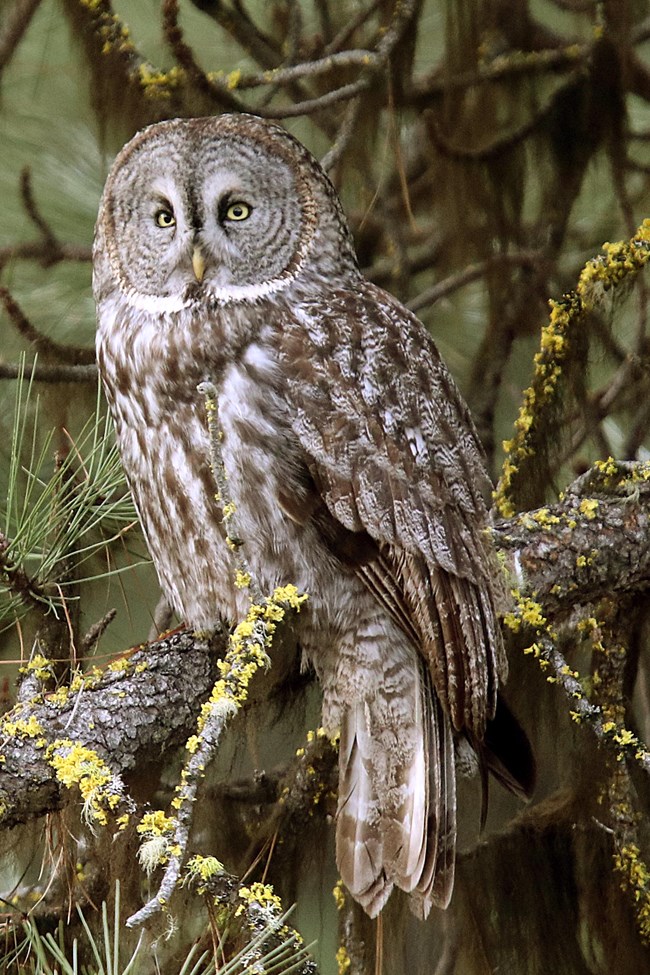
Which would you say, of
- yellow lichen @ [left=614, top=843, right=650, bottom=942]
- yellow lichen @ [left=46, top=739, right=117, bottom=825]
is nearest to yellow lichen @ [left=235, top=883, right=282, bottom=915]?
yellow lichen @ [left=46, top=739, right=117, bottom=825]

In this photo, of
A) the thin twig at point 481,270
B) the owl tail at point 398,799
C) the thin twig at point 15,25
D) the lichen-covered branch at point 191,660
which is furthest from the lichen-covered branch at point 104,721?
the thin twig at point 15,25

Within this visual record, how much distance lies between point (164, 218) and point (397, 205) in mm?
728

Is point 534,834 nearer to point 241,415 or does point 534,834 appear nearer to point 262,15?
point 241,415

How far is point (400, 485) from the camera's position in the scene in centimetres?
184

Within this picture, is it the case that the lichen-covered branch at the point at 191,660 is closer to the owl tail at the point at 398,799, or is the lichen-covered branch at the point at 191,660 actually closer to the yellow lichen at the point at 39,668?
the yellow lichen at the point at 39,668

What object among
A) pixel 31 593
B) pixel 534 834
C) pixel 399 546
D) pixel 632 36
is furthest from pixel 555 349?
pixel 31 593

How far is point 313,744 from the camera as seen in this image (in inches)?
77.2

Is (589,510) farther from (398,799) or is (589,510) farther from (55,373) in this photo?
(55,373)

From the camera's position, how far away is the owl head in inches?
74.4

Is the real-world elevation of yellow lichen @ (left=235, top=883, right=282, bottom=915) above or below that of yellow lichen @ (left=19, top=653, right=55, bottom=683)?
below

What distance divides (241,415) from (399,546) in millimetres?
312

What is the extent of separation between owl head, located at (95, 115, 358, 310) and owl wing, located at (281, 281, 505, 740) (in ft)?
0.39

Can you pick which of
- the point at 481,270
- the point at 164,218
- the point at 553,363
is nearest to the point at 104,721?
the point at 164,218

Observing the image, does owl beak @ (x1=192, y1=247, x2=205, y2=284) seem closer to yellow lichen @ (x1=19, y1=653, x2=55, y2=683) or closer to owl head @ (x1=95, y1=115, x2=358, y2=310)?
owl head @ (x1=95, y1=115, x2=358, y2=310)
